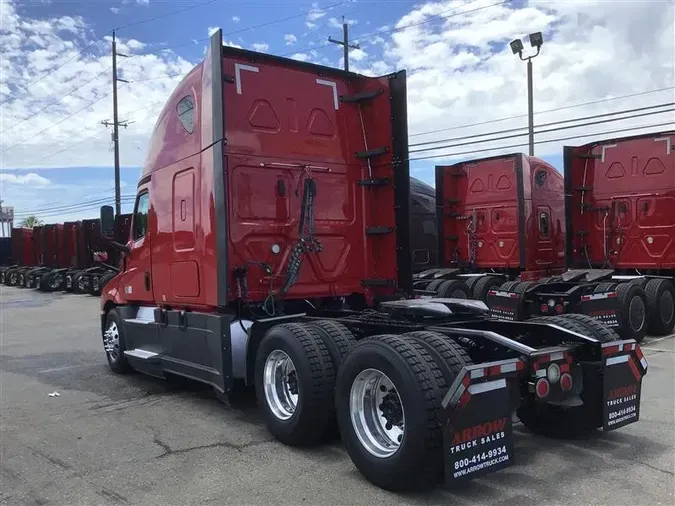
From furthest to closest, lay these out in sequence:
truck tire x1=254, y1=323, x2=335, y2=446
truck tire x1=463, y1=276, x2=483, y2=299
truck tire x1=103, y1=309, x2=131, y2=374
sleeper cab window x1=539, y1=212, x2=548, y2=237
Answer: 1. sleeper cab window x1=539, y1=212, x2=548, y2=237
2. truck tire x1=463, y1=276, x2=483, y2=299
3. truck tire x1=103, y1=309, x2=131, y2=374
4. truck tire x1=254, y1=323, x2=335, y2=446

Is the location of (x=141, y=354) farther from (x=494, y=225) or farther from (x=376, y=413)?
(x=494, y=225)

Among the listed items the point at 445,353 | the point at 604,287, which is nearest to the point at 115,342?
the point at 445,353

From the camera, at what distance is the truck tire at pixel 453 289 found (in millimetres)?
11992

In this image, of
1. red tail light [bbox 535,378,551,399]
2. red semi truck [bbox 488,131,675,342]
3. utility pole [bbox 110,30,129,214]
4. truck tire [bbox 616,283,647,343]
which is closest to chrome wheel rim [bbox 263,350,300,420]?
red tail light [bbox 535,378,551,399]

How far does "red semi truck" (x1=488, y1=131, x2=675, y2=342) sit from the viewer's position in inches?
398

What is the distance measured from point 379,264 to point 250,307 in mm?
1723

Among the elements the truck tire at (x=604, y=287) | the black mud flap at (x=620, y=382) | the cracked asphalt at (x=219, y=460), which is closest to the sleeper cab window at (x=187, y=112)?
the cracked asphalt at (x=219, y=460)

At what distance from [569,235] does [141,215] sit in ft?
26.9

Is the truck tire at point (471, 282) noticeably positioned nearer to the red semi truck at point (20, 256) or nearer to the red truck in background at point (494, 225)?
the red truck in background at point (494, 225)

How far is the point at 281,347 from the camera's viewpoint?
5.13 m

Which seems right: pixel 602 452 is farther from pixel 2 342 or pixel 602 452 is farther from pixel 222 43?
pixel 2 342

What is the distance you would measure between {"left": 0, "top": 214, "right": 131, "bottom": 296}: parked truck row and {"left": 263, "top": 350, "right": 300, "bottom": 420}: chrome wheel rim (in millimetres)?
17228

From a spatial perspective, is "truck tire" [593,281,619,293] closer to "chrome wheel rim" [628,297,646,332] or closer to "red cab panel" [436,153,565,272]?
"chrome wheel rim" [628,297,646,332]

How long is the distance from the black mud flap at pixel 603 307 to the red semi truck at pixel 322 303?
13.7ft
